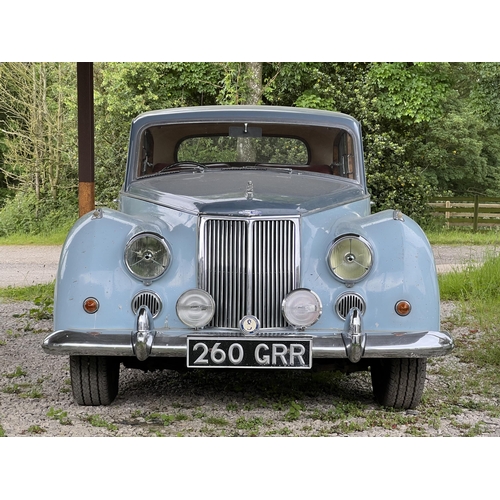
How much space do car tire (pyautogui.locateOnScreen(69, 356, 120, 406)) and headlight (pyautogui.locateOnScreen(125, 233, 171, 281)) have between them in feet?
1.89

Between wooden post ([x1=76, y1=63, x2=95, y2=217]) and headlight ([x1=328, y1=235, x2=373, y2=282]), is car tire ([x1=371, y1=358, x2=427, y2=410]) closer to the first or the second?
headlight ([x1=328, y1=235, x2=373, y2=282])

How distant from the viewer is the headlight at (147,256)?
13.7 ft

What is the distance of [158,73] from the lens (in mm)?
19297

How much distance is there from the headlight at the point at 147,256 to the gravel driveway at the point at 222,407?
819 mm

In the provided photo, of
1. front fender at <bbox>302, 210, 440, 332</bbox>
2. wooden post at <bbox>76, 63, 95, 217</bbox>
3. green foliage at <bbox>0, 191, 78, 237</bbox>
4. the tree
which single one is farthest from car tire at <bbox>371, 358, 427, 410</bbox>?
the tree

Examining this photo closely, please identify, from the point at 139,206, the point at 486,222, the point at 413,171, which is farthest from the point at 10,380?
the point at 486,222

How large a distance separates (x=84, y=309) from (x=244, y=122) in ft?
6.49

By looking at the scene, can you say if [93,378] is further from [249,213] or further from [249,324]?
[249,213]

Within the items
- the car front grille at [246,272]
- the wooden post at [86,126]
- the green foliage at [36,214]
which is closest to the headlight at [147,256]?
the car front grille at [246,272]

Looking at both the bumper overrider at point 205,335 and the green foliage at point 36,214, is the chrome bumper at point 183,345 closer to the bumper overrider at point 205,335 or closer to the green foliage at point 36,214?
the bumper overrider at point 205,335

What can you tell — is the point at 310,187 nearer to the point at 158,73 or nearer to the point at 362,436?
the point at 362,436

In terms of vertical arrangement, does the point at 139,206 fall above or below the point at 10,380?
above

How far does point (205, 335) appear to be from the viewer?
4.00 metres

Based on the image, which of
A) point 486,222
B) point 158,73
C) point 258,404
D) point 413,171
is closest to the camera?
point 258,404
